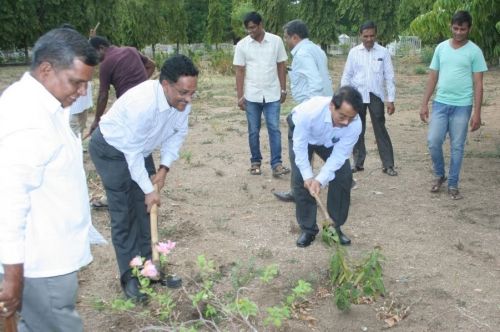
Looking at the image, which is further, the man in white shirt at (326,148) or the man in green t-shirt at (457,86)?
Answer: the man in green t-shirt at (457,86)

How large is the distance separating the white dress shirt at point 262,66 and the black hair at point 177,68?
3.24 metres

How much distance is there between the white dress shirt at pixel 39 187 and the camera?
1968mm

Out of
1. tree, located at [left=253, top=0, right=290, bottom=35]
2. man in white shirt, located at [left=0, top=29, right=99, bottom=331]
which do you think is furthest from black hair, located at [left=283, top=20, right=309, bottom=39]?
tree, located at [left=253, top=0, right=290, bottom=35]

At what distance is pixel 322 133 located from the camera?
14.0 ft

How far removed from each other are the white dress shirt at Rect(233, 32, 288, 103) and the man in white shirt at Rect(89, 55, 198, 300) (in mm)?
2669

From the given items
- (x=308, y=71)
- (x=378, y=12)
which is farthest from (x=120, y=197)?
(x=378, y=12)

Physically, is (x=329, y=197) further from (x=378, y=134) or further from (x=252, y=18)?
(x=252, y=18)

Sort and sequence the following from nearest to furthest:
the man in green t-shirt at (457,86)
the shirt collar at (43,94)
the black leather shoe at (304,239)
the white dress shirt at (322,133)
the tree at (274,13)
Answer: the shirt collar at (43,94) → the white dress shirt at (322,133) → the black leather shoe at (304,239) → the man in green t-shirt at (457,86) → the tree at (274,13)

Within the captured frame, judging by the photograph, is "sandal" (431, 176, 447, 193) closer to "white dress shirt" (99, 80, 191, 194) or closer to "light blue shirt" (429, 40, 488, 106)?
"light blue shirt" (429, 40, 488, 106)

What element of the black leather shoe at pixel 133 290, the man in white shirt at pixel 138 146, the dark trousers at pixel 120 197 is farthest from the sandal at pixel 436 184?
the black leather shoe at pixel 133 290

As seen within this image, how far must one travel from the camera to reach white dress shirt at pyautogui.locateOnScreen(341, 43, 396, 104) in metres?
6.35

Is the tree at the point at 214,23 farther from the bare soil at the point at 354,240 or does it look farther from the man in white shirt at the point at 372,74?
the man in white shirt at the point at 372,74

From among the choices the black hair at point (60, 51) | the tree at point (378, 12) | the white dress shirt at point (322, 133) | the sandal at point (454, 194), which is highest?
the tree at point (378, 12)

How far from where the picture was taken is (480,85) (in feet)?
18.2
